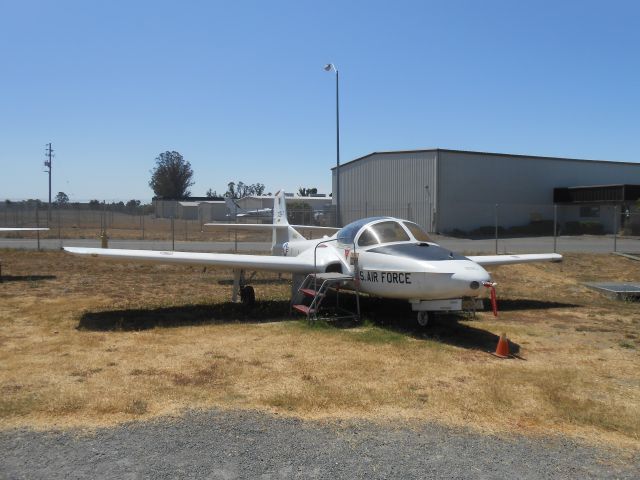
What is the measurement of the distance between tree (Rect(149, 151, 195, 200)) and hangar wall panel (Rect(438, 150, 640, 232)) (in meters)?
95.2

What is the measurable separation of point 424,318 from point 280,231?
7419mm

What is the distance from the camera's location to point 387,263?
9.80 metres

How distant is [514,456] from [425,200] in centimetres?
3835

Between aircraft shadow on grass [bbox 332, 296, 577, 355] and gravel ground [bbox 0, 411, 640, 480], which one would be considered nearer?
gravel ground [bbox 0, 411, 640, 480]

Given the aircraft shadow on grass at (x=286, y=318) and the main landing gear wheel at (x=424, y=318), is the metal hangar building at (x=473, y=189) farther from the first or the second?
the main landing gear wheel at (x=424, y=318)

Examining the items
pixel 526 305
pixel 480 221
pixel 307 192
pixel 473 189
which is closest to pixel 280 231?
Answer: pixel 526 305

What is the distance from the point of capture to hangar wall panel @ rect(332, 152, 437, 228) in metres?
42.0

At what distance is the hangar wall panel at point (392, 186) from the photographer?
42.0 meters

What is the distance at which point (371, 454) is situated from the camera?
15.2 feet

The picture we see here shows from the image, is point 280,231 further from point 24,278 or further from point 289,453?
point 289,453

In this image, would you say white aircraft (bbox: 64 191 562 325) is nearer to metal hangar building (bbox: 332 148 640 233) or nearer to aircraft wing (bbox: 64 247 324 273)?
aircraft wing (bbox: 64 247 324 273)

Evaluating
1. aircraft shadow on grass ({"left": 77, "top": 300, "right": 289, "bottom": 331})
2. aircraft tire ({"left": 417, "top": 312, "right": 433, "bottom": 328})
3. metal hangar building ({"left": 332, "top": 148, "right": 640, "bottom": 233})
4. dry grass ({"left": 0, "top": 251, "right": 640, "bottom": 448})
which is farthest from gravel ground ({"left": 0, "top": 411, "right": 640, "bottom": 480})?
metal hangar building ({"left": 332, "top": 148, "right": 640, "bottom": 233})

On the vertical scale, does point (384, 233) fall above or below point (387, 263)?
above

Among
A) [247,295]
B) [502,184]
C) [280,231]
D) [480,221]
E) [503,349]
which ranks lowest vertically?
[503,349]
